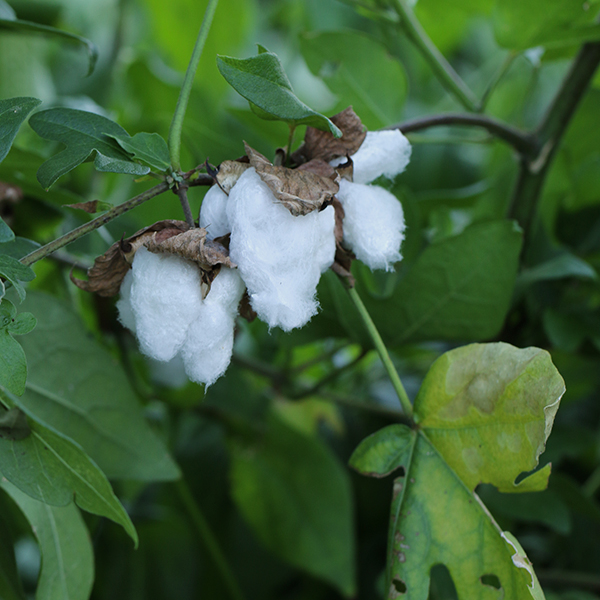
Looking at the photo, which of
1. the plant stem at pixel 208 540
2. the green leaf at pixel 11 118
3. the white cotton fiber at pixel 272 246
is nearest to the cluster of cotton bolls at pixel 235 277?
the white cotton fiber at pixel 272 246

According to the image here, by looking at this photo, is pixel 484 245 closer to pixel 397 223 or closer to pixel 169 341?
pixel 397 223

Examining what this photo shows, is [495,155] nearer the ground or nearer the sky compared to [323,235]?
nearer the ground

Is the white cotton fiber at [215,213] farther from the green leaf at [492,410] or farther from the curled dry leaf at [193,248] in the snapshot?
the green leaf at [492,410]

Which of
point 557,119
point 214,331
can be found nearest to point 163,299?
point 214,331

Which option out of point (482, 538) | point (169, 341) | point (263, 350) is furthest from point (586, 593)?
point (169, 341)

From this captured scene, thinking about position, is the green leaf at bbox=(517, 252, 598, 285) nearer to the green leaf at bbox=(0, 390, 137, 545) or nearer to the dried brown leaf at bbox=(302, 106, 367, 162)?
the dried brown leaf at bbox=(302, 106, 367, 162)

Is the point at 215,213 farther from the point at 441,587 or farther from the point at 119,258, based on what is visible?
the point at 441,587

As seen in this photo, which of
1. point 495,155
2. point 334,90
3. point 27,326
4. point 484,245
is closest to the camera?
point 27,326

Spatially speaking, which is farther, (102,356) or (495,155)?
(495,155)
